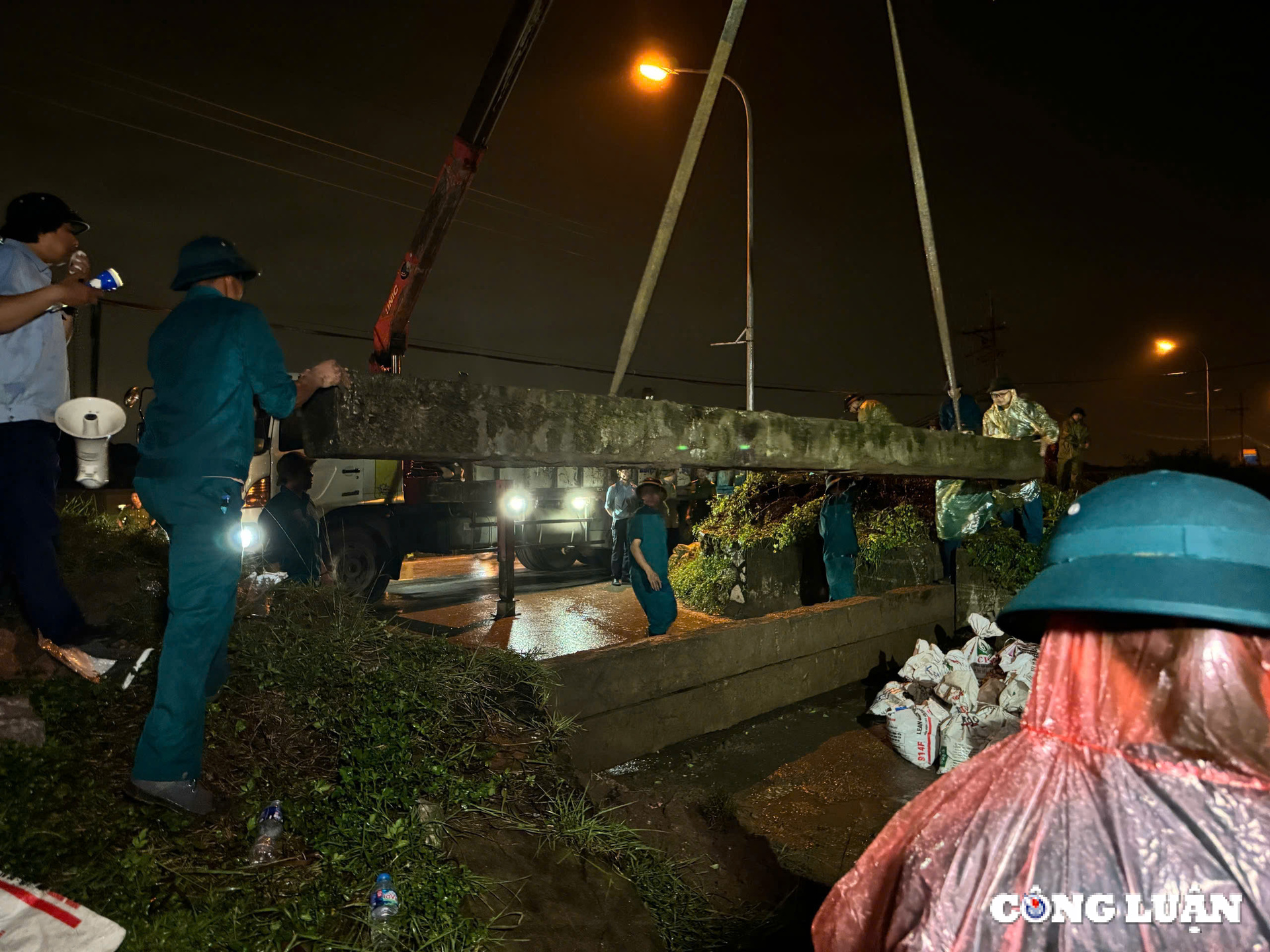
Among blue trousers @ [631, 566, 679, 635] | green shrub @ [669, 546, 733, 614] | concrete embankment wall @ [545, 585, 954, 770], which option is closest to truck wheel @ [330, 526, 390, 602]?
green shrub @ [669, 546, 733, 614]

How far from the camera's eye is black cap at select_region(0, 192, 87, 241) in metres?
3.28

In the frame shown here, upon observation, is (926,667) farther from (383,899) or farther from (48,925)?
(48,925)

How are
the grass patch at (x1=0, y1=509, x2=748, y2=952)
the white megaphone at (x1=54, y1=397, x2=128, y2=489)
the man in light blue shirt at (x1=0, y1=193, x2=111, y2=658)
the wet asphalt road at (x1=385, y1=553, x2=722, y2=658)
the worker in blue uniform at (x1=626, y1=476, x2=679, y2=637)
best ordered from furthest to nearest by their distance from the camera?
the wet asphalt road at (x1=385, y1=553, x2=722, y2=658)
the worker in blue uniform at (x1=626, y1=476, x2=679, y2=637)
the white megaphone at (x1=54, y1=397, x2=128, y2=489)
the man in light blue shirt at (x1=0, y1=193, x2=111, y2=658)
the grass patch at (x1=0, y1=509, x2=748, y2=952)

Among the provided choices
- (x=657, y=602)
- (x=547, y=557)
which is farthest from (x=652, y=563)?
(x=547, y=557)

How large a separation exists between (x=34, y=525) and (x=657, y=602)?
4431 millimetres

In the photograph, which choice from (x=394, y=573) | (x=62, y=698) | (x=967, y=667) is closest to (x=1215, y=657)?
(x=62, y=698)

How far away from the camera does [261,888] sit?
89.8 inches

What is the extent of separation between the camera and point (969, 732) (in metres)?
5.03

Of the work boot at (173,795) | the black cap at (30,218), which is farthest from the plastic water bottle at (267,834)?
the black cap at (30,218)

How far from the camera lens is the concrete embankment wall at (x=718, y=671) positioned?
4824mm

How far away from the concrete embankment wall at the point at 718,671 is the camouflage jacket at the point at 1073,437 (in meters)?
11.1

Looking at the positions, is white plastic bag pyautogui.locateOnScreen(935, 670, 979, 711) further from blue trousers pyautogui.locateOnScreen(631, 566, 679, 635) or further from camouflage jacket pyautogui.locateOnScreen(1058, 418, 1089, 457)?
→ camouflage jacket pyautogui.locateOnScreen(1058, 418, 1089, 457)

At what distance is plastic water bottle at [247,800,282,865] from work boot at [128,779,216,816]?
198 mm

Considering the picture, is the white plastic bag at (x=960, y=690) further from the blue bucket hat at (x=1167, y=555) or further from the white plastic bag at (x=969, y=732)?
the blue bucket hat at (x=1167, y=555)
